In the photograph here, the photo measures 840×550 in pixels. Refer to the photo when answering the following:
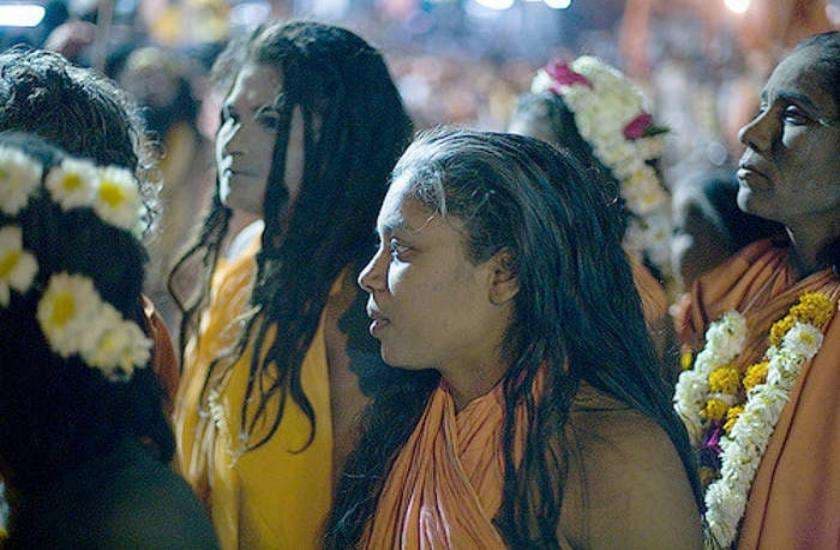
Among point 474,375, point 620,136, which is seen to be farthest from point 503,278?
point 620,136

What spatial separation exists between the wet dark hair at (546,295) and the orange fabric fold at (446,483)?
40mm

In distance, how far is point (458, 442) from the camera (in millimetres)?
2273

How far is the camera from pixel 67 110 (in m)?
2.66

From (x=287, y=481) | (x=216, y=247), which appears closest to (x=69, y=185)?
(x=287, y=481)

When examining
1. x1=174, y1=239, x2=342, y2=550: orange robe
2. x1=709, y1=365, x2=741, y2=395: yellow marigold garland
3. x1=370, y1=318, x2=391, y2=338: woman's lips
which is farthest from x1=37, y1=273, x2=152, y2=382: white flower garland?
x1=709, y1=365, x2=741, y2=395: yellow marigold garland

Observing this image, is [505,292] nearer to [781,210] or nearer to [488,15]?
[781,210]

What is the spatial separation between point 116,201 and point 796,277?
1767mm

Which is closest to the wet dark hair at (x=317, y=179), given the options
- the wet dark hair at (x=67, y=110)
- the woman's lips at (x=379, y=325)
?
the wet dark hair at (x=67, y=110)

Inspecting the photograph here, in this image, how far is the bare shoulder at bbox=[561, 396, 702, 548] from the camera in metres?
2.03

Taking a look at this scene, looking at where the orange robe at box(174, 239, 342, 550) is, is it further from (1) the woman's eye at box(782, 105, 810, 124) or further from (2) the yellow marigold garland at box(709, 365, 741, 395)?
(1) the woman's eye at box(782, 105, 810, 124)

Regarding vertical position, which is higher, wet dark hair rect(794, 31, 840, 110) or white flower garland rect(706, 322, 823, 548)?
wet dark hair rect(794, 31, 840, 110)

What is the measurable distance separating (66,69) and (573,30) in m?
14.1

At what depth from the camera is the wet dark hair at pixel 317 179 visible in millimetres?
2971

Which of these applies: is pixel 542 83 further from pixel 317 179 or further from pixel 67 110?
pixel 67 110
